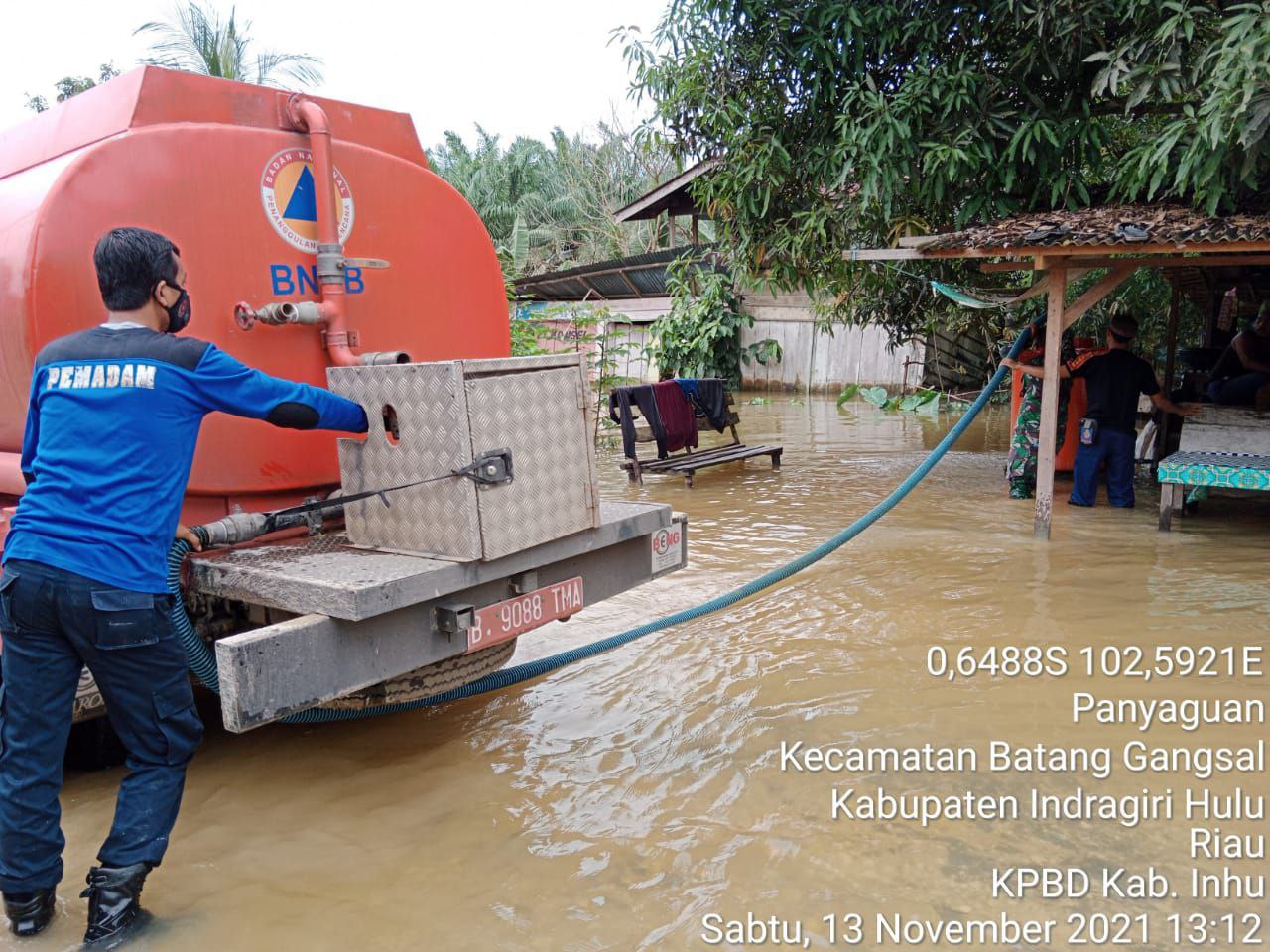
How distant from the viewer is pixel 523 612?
10.8ft

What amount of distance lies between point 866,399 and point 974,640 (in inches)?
Answer: 534

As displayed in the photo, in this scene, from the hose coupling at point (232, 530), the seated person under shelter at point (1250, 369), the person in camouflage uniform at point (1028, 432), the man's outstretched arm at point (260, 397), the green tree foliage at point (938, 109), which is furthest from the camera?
the seated person under shelter at point (1250, 369)

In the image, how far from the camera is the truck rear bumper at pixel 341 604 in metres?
2.65

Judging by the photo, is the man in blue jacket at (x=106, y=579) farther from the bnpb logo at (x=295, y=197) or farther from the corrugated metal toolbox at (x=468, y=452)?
the bnpb logo at (x=295, y=197)

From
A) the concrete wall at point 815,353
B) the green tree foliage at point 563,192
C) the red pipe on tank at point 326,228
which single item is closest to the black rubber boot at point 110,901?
the red pipe on tank at point 326,228

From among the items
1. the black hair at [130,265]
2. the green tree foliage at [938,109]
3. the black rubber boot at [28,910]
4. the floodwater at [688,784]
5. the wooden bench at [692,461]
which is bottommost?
the floodwater at [688,784]

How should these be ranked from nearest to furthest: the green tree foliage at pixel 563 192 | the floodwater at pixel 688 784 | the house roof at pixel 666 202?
1. the floodwater at pixel 688 784
2. the house roof at pixel 666 202
3. the green tree foliage at pixel 563 192

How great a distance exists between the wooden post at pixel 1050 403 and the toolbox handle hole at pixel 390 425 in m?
5.61

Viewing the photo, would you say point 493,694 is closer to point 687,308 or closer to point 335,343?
point 335,343

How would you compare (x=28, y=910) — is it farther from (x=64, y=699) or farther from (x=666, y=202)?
(x=666, y=202)

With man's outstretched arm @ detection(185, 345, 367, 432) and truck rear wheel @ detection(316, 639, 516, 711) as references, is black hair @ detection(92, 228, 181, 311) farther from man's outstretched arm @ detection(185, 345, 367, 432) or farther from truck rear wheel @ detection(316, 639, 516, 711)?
truck rear wheel @ detection(316, 639, 516, 711)

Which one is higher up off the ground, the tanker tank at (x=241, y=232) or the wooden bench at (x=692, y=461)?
the tanker tank at (x=241, y=232)

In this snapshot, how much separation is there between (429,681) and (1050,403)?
5.64m

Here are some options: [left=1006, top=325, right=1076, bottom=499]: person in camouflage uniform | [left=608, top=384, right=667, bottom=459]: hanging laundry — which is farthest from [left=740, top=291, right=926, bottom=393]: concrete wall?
[left=1006, top=325, right=1076, bottom=499]: person in camouflage uniform
